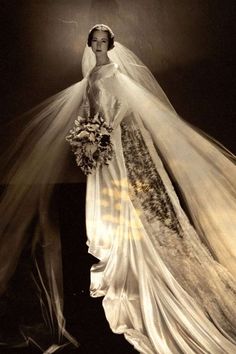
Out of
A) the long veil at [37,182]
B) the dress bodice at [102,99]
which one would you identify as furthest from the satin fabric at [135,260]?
the long veil at [37,182]

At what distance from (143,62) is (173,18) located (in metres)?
0.24

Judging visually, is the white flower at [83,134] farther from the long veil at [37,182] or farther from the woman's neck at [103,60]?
the woman's neck at [103,60]

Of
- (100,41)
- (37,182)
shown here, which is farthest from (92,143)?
(100,41)

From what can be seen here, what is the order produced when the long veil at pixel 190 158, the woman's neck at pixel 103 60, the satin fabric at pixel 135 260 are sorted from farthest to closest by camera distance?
1. the woman's neck at pixel 103 60
2. the long veil at pixel 190 158
3. the satin fabric at pixel 135 260

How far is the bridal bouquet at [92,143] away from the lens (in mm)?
1646

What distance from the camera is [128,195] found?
1639 millimetres

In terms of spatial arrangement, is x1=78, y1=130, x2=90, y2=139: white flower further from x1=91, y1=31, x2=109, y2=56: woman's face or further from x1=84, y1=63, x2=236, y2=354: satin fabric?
x1=91, y1=31, x2=109, y2=56: woman's face

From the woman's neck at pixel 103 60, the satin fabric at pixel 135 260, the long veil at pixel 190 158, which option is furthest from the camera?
the woman's neck at pixel 103 60

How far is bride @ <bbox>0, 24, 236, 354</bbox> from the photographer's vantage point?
4.66 ft

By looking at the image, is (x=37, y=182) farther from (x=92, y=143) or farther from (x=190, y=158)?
(x=190, y=158)

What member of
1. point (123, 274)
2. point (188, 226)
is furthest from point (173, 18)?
point (123, 274)

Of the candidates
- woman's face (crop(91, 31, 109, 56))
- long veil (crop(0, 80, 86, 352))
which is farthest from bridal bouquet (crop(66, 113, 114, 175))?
woman's face (crop(91, 31, 109, 56))

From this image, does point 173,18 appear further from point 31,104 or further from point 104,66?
point 31,104

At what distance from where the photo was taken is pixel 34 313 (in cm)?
141
